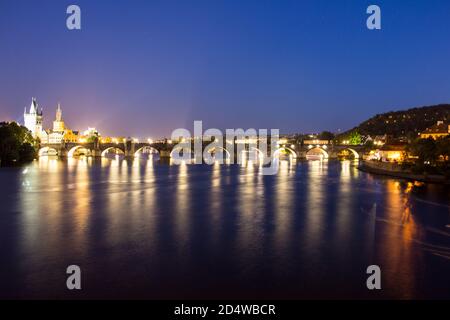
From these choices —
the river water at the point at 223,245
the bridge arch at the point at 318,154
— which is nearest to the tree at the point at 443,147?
the river water at the point at 223,245

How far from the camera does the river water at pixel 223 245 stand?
9.07 metres

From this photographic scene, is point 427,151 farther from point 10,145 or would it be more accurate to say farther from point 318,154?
point 318,154

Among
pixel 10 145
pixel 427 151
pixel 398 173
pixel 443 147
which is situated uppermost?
pixel 10 145

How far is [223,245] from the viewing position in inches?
495

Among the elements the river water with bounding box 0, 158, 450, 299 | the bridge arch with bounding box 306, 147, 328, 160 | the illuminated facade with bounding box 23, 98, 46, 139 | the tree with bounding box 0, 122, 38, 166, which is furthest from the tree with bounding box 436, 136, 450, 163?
the illuminated facade with bounding box 23, 98, 46, 139

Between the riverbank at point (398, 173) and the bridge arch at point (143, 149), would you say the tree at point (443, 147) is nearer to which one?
the riverbank at point (398, 173)

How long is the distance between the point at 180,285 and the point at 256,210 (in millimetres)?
10396

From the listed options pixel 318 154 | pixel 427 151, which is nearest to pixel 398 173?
pixel 427 151

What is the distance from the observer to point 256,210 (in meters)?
19.3

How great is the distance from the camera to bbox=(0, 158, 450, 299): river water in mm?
9070

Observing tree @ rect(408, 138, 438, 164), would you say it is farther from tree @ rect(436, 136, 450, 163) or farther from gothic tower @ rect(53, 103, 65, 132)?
gothic tower @ rect(53, 103, 65, 132)

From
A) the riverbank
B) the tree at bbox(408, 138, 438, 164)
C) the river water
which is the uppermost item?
the tree at bbox(408, 138, 438, 164)

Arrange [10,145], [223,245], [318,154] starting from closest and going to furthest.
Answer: [223,245] → [10,145] → [318,154]

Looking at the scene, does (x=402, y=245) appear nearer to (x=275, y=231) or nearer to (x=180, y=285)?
(x=275, y=231)
